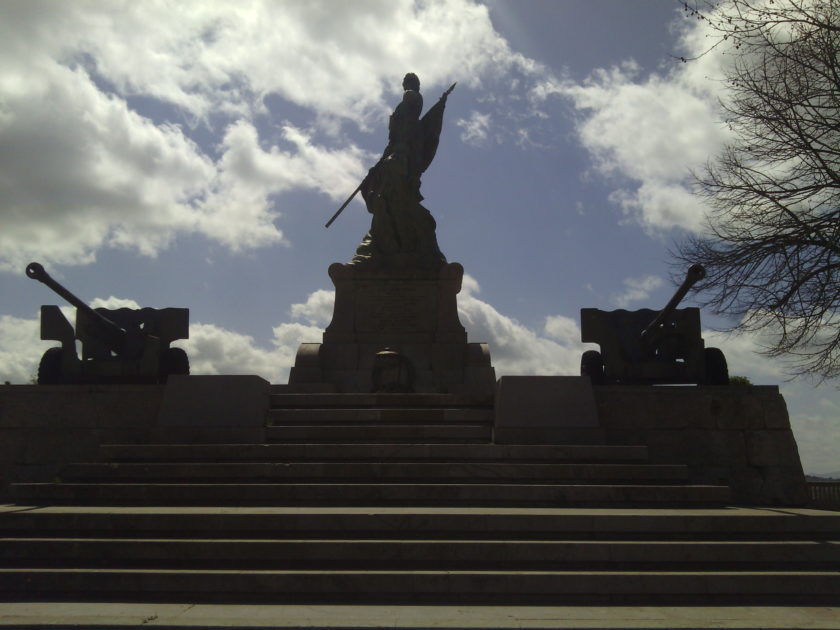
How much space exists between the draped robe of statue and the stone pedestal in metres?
0.40

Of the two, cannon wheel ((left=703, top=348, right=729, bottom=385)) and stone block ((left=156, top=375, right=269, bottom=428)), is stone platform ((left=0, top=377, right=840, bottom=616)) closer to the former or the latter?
stone block ((left=156, top=375, right=269, bottom=428))

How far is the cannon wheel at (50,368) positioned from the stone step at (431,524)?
486 cm

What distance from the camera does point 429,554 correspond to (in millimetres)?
6863

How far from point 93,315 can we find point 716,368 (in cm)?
917

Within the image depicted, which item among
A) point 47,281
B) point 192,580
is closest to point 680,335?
point 192,580

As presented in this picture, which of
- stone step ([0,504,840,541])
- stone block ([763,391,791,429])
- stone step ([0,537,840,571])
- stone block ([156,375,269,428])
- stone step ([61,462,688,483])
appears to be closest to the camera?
stone step ([0,537,840,571])

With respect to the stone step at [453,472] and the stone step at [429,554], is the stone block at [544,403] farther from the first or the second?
the stone step at [429,554]

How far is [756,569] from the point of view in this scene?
6.93m

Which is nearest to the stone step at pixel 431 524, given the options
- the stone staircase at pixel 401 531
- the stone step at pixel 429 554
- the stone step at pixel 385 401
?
the stone staircase at pixel 401 531

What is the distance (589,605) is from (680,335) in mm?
6674

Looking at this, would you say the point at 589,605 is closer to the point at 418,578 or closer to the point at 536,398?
the point at 418,578

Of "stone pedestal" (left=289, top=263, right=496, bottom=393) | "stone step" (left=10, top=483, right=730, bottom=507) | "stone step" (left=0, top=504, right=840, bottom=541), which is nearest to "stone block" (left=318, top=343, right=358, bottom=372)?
"stone pedestal" (left=289, top=263, right=496, bottom=393)

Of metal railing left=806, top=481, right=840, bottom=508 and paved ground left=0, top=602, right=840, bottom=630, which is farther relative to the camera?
metal railing left=806, top=481, right=840, bottom=508

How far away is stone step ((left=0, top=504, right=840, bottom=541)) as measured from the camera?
23.7 ft
